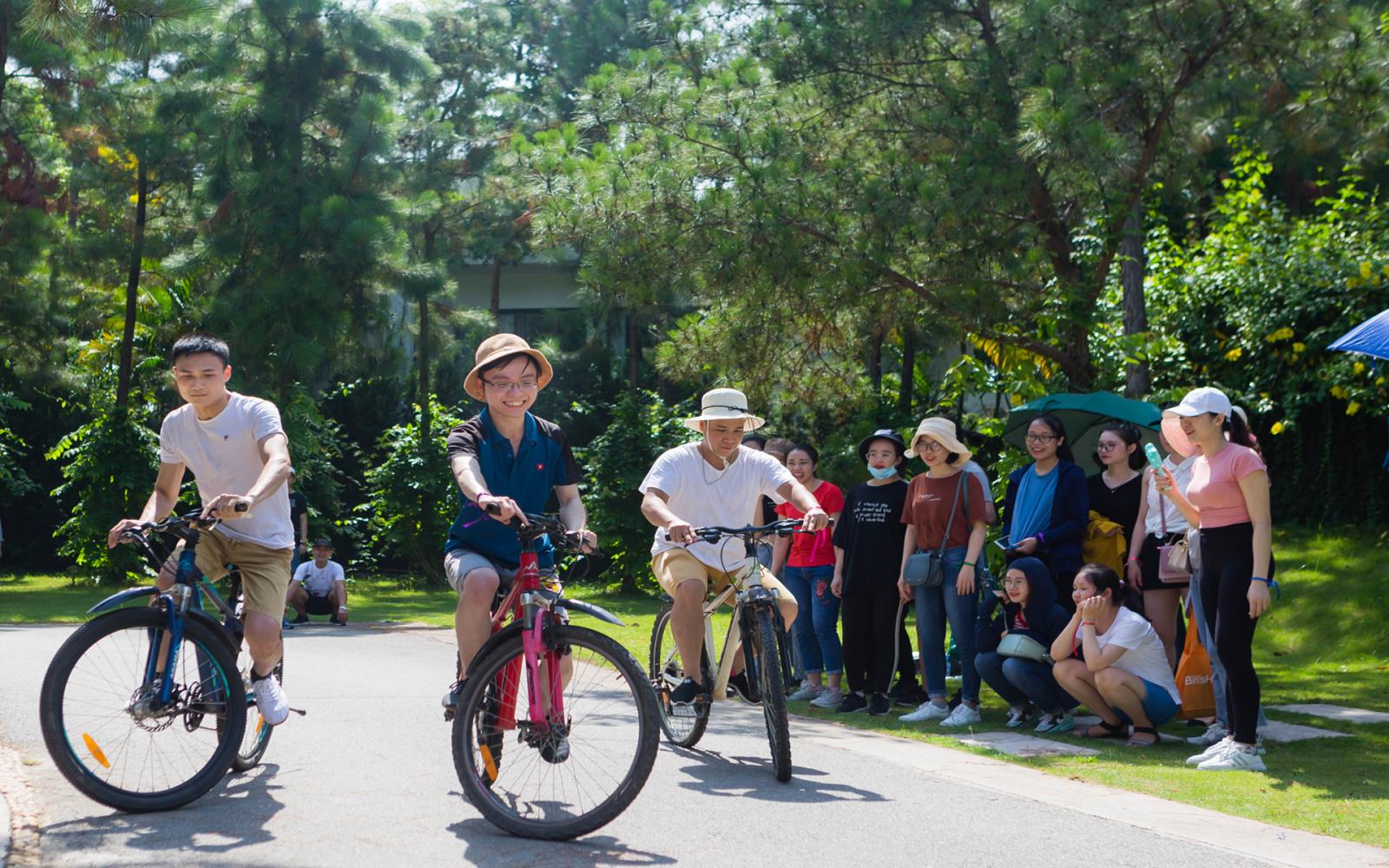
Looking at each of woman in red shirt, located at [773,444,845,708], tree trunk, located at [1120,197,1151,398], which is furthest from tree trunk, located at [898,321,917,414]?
woman in red shirt, located at [773,444,845,708]

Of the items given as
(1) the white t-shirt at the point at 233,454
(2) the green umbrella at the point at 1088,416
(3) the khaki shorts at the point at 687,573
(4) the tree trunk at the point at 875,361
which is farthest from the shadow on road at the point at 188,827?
(4) the tree trunk at the point at 875,361

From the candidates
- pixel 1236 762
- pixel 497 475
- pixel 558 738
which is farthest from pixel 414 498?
pixel 558 738

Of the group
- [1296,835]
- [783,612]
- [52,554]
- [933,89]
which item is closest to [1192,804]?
[1296,835]

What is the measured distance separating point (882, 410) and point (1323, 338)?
17.6 feet

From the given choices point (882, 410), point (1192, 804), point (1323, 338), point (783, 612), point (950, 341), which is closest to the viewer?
point (1192, 804)

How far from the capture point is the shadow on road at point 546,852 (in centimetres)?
507

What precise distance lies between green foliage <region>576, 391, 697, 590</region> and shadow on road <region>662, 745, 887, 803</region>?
44.9 ft

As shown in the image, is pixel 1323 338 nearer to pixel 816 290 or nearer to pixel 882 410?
pixel 882 410

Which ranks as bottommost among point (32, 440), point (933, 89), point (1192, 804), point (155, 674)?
point (1192, 804)

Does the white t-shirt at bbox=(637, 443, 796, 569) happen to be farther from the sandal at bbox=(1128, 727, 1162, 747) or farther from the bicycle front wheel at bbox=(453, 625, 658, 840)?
the sandal at bbox=(1128, 727, 1162, 747)

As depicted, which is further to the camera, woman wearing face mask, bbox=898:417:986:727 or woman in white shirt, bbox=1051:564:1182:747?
woman wearing face mask, bbox=898:417:986:727

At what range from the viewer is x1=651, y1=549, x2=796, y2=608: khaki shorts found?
7121mm

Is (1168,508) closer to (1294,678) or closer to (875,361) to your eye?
(1294,678)

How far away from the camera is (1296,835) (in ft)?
19.1
